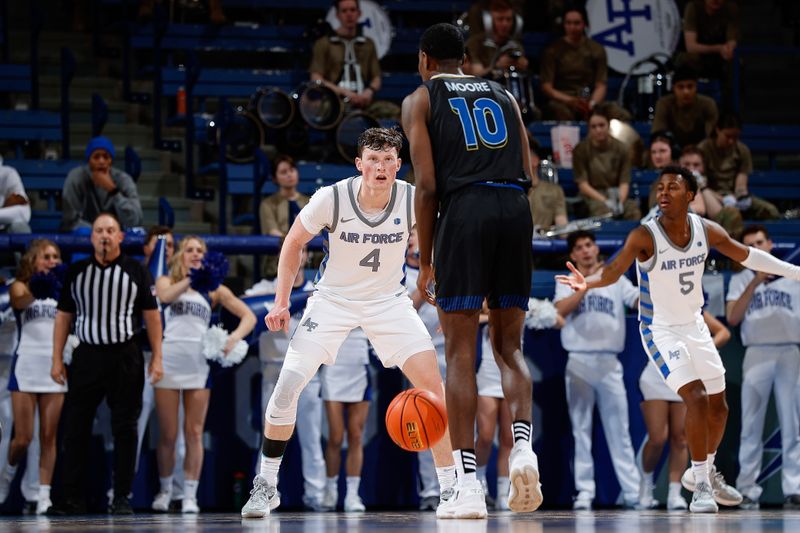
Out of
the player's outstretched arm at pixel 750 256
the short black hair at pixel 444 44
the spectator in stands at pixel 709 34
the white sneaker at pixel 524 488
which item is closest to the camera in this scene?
the white sneaker at pixel 524 488

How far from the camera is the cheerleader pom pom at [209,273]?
10586 mm

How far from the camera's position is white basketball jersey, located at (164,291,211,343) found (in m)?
10.8

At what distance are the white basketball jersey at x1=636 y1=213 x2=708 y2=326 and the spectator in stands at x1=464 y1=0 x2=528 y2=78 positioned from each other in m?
5.55

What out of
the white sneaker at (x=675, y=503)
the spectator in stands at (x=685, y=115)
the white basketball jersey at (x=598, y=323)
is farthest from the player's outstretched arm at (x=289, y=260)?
the spectator in stands at (x=685, y=115)

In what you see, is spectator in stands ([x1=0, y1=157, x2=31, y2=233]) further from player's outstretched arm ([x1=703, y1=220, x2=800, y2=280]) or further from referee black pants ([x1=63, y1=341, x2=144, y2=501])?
player's outstretched arm ([x1=703, y1=220, x2=800, y2=280])

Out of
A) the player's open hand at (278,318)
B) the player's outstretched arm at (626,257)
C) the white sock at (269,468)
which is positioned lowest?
the white sock at (269,468)

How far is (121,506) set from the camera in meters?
10.1

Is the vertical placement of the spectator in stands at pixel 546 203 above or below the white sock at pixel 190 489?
above

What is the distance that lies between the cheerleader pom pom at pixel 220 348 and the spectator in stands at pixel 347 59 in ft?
15.8

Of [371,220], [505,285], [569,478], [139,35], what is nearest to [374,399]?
[569,478]

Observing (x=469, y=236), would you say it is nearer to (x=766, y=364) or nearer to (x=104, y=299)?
(x=104, y=299)

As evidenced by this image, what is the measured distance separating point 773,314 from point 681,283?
7.36 ft

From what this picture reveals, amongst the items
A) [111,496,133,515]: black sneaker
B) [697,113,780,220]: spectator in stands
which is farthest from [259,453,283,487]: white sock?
[697,113,780,220]: spectator in stands

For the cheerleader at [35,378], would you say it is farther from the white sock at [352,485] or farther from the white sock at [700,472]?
the white sock at [700,472]
